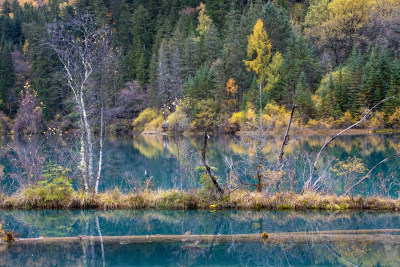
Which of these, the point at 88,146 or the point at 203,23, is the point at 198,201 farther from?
the point at 203,23

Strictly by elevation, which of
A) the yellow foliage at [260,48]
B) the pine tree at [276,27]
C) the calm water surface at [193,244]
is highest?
the pine tree at [276,27]

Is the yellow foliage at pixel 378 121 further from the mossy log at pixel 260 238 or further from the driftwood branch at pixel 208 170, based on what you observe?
Result: the mossy log at pixel 260 238

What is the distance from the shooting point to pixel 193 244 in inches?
339

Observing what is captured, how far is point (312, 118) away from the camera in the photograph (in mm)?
51094

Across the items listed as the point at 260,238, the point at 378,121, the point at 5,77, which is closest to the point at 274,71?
the point at 378,121

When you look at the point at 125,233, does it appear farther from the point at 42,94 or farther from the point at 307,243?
the point at 42,94

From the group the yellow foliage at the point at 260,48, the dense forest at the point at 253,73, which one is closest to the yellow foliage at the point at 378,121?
the dense forest at the point at 253,73

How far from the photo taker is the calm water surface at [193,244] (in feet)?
25.0

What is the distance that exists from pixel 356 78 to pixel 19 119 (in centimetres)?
5414

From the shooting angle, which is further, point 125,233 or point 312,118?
point 312,118

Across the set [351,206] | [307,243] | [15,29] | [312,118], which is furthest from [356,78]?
[15,29]

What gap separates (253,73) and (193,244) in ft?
178

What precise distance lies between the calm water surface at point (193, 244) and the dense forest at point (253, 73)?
29788 mm

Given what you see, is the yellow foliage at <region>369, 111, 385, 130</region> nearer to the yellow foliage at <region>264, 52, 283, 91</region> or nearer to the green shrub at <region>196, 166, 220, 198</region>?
the yellow foliage at <region>264, 52, 283, 91</region>
